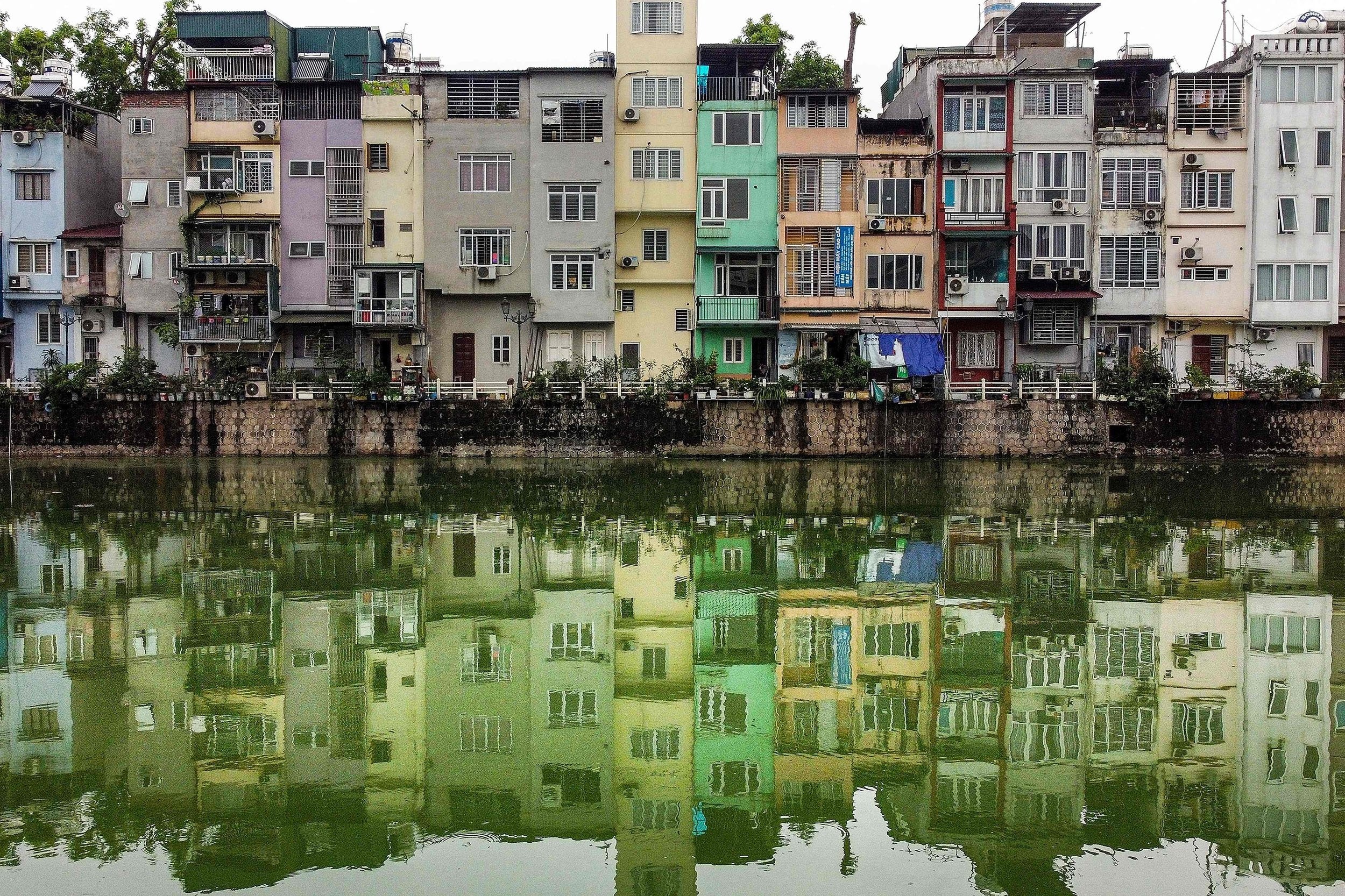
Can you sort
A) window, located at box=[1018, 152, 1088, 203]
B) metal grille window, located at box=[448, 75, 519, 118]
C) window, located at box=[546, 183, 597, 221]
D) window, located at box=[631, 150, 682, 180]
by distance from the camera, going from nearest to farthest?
window, located at box=[546, 183, 597, 221] → metal grille window, located at box=[448, 75, 519, 118] → window, located at box=[631, 150, 682, 180] → window, located at box=[1018, 152, 1088, 203]

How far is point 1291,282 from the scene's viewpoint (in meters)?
43.6

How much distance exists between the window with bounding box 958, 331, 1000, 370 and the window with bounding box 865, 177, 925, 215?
4.69 meters

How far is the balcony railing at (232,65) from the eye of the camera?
43594 mm

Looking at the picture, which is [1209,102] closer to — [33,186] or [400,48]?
[400,48]

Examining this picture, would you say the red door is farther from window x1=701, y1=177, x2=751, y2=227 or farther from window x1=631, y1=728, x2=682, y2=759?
window x1=631, y1=728, x2=682, y2=759

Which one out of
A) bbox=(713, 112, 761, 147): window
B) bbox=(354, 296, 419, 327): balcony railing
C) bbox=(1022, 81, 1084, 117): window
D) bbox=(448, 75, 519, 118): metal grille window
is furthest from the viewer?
bbox=(1022, 81, 1084, 117): window

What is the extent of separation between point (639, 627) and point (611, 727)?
388cm

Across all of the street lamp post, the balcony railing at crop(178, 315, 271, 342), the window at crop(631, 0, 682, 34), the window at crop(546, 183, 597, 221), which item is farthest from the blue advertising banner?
the balcony railing at crop(178, 315, 271, 342)

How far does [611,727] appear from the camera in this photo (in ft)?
40.6

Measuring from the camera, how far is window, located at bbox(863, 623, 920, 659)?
1485 centimetres

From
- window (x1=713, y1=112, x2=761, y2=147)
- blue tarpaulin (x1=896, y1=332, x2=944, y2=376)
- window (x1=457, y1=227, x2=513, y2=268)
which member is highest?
window (x1=713, y1=112, x2=761, y2=147)

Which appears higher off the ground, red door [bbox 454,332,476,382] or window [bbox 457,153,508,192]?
window [bbox 457,153,508,192]

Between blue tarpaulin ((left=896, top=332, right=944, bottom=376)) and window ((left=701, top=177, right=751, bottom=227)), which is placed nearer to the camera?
blue tarpaulin ((left=896, top=332, right=944, bottom=376))

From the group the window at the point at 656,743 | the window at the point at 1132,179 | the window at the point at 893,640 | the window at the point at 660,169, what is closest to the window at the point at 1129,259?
the window at the point at 1132,179
